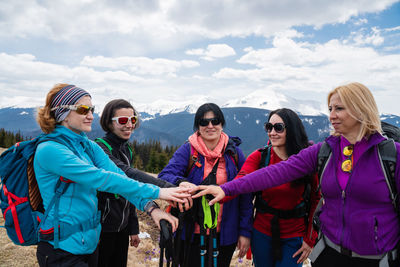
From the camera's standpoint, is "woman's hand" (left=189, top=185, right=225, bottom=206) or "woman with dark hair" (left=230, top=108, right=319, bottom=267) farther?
"woman with dark hair" (left=230, top=108, right=319, bottom=267)

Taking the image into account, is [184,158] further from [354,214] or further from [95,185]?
[354,214]

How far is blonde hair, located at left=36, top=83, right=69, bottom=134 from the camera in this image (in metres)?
2.80

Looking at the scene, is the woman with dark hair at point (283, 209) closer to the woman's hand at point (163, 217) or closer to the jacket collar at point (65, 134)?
the woman's hand at point (163, 217)

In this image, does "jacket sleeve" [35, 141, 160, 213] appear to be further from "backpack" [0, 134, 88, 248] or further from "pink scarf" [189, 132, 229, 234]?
"pink scarf" [189, 132, 229, 234]

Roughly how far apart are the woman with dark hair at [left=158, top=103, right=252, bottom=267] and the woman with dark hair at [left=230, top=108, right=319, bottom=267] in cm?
23

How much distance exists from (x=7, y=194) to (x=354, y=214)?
3665 millimetres

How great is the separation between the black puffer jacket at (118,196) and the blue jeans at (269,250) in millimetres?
1760

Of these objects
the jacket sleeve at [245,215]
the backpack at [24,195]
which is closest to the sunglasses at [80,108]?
the backpack at [24,195]

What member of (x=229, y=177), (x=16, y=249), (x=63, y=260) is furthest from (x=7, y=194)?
(x=16, y=249)

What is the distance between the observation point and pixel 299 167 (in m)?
3.37

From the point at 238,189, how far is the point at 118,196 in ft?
6.32

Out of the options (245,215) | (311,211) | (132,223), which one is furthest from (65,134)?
(311,211)

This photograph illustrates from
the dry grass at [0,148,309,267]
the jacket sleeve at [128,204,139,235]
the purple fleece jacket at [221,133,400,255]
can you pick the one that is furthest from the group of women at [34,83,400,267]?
the dry grass at [0,148,309,267]

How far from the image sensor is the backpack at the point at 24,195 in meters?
2.65
